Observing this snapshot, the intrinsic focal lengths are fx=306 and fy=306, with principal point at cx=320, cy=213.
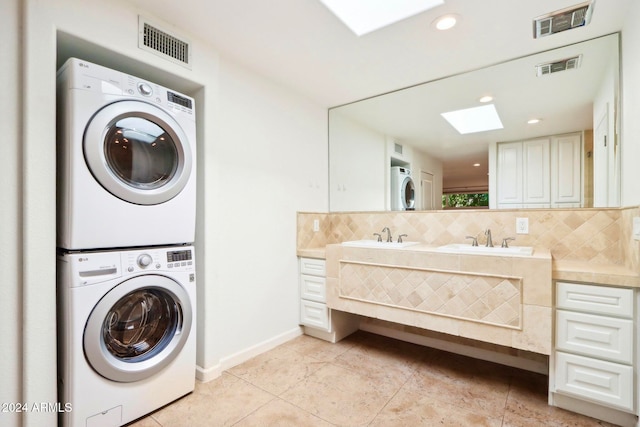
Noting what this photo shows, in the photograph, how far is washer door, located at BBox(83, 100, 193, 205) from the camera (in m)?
A: 1.51

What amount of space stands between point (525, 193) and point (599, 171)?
0.43 m

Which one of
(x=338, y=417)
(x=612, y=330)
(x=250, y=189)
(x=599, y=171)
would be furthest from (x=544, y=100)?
(x=338, y=417)

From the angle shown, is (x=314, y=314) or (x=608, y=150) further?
(x=314, y=314)

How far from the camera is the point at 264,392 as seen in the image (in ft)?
6.43

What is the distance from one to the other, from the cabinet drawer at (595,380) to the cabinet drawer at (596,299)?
0.27m

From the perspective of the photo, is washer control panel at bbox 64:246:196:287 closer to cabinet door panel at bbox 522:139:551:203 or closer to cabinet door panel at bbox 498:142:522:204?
cabinet door panel at bbox 498:142:522:204

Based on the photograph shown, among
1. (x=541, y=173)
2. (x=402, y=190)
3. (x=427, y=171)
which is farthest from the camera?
(x=402, y=190)

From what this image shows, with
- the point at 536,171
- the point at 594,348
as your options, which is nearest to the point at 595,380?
the point at 594,348

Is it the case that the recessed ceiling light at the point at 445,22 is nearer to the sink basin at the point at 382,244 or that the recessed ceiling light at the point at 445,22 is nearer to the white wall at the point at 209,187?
the white wall at the point at 209,187

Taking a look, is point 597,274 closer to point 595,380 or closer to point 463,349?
point 595,380

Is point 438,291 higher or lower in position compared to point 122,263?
lower

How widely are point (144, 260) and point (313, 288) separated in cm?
152

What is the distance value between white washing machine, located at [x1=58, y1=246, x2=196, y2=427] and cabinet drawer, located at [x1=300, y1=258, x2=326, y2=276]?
46.1 inches

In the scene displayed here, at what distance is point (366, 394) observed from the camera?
195 centimetres
